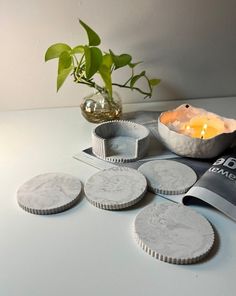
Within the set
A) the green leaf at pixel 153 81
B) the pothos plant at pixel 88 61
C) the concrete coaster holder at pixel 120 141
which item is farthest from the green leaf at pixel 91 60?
the green leaf at pixel 153 81

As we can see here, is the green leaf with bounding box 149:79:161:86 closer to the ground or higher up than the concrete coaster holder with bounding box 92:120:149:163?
higher up

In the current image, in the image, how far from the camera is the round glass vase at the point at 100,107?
2.42 feet

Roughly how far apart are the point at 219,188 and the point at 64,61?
0.35 metres

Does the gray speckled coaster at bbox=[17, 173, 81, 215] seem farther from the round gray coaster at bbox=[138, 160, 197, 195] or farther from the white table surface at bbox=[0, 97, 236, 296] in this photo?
the round gray coaster at bbox=[138, 160, 197, 195]

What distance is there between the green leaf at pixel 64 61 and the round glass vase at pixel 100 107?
0.35ft

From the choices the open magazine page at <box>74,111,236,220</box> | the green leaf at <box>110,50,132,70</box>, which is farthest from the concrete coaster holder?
the green leaf at <box>110,50,132,70</box>

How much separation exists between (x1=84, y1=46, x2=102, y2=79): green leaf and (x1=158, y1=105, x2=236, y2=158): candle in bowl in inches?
5.7

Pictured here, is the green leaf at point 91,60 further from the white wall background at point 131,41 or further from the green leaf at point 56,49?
the white wall background at point 131,41

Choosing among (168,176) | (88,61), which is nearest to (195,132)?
(168,176)

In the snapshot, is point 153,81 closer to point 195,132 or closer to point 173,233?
point 195,132

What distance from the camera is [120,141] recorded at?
668 millimetres

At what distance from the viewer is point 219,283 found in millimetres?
394

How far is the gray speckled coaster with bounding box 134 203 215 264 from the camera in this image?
1.38 ft

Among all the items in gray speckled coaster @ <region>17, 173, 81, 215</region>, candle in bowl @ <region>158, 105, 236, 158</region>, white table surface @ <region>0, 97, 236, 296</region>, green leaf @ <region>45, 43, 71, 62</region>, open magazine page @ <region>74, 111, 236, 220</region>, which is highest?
green leaf @ <region>45, 43, 71, 62</region>
